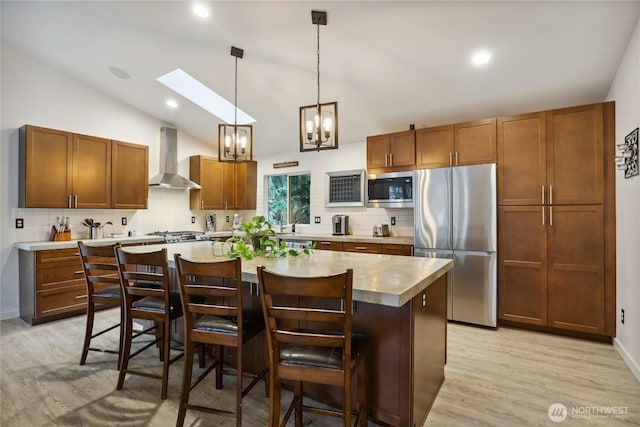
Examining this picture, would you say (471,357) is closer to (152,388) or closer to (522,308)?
(522,308)

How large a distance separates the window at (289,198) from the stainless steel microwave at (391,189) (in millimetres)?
1604

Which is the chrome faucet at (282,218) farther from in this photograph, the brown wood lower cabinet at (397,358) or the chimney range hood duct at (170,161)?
the brown wood lower cabinet at (397,358)

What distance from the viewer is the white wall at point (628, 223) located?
2365 mm

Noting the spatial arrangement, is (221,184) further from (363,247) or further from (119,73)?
(363,247)

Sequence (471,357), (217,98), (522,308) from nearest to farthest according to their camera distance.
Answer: (471,357) → (522,308) → (217,98)

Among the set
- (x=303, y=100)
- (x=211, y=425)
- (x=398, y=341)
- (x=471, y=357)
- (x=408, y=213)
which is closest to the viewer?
(x=398, y=341)

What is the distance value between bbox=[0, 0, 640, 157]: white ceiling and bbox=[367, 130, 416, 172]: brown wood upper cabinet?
11.2 inches

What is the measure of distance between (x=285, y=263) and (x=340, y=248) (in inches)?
90.2

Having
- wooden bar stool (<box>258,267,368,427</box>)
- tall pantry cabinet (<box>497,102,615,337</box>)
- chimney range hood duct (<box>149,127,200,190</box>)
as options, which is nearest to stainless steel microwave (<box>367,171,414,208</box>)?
tall pantry cabinet (<box>497,102,615,337</box>)

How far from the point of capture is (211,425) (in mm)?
1824

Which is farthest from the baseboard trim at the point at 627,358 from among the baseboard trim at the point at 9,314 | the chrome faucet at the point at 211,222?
the baseboard trim at the point at 9,314

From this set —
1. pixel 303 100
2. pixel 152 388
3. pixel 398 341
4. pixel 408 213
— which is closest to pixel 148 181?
pixel 303 100

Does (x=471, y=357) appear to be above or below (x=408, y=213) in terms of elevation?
below

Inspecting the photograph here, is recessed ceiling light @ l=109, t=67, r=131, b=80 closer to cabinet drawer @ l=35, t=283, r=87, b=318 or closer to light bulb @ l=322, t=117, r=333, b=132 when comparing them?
cabinet drawer @ l=35, t=283, r=87, b=318
